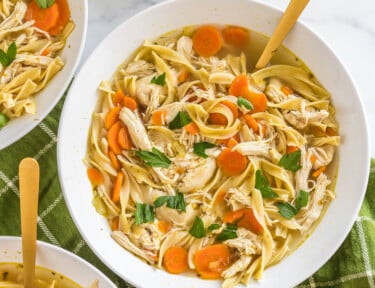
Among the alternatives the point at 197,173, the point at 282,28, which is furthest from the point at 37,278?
the point at 282,28

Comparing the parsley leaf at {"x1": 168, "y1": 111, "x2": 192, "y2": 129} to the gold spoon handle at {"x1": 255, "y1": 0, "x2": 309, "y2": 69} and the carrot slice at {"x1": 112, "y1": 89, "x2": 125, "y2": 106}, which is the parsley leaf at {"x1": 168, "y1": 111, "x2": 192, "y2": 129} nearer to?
the carrot slice at {"x1": 112, "y1": 89, "x2": 125, "y2": 106}

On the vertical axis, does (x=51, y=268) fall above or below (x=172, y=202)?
below

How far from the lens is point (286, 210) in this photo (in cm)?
402

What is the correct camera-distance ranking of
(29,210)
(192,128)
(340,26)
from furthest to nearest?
(340,26)
(192,128)
(29,210)

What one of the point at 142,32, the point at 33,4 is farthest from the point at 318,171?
the point at 33,4

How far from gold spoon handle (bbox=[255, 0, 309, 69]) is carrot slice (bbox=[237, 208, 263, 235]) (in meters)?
0.92

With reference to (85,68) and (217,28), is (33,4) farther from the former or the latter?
(217,28)

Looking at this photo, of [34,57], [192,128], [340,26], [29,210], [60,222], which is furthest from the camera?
[340,26]

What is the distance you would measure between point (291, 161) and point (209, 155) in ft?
1.65

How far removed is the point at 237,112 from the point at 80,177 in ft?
3.41

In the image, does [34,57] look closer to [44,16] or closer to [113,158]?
[44,16]

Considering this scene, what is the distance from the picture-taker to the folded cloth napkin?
14.2ft

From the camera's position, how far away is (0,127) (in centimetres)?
405

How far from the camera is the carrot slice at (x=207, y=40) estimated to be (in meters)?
4.10
